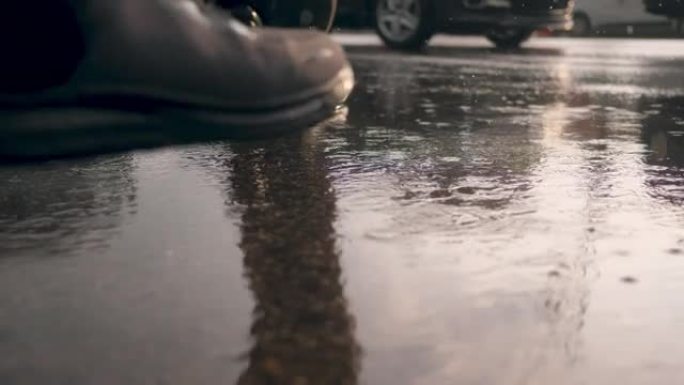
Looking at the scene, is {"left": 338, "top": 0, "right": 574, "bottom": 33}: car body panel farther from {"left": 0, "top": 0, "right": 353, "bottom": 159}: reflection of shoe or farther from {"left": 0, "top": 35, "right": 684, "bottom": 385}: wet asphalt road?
{"left": 0, "top": 0, "right": 353, "bottom": 159}: reflection of shoe

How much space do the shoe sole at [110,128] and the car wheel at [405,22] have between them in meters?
5.64

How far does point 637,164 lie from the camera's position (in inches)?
78.2

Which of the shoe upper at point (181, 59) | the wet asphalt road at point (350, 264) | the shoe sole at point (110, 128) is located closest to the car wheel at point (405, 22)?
the wet asphalt road at point (350, 264)

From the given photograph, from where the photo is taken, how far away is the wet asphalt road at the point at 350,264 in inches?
34.2

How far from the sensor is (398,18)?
6.75 metres

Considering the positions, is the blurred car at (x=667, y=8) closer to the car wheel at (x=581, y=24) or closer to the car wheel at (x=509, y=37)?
the car wheel at (x=581, y=24)

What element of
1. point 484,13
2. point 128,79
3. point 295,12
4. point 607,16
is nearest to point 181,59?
point 128,79

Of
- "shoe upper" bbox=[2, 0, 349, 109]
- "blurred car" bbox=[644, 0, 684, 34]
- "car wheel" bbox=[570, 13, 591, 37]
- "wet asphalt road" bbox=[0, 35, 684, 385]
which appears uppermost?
"shoe upper" bbox=[2, 0, 349, 109]

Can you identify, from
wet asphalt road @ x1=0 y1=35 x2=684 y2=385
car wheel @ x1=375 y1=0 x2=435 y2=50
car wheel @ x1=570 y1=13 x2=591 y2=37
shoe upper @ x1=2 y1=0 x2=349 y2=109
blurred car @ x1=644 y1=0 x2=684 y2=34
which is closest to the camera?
wet asphalt road @ x1=0 y1=35 x2=684 y2=385

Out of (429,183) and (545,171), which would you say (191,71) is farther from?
(545,171)

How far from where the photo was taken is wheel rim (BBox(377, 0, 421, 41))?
6.66 metres

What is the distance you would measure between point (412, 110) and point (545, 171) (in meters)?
1.08

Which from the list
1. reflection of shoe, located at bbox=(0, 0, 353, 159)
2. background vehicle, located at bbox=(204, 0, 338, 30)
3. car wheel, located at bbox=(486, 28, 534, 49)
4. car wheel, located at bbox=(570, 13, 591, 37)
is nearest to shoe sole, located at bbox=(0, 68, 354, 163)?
reflection of shoe, located at bbox=(0, 0, 353, 159)

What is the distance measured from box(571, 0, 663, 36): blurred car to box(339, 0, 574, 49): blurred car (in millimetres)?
5941
